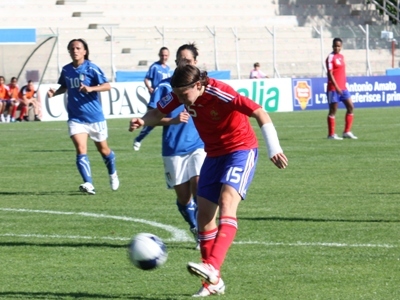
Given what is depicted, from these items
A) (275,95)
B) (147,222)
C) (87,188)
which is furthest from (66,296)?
(275,95)

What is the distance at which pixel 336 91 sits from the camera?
23.2 meters

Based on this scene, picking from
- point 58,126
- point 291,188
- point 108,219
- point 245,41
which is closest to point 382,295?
point 108,219

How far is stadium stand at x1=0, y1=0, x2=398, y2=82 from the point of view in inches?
1665

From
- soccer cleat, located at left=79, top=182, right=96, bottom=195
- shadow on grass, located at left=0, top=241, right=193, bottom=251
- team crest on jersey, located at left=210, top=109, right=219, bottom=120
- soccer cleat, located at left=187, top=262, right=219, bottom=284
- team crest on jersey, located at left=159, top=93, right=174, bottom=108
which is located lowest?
soccer cleat, located at left=79, top=182, right=96, bottom=195

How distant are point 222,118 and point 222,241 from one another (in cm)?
94

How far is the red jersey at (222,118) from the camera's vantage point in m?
7.11

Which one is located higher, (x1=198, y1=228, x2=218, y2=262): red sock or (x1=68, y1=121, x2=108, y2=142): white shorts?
(x1=68, y1=121, x2=108, y2=142): white shorts

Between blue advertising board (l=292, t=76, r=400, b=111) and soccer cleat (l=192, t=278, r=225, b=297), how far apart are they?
3135cm

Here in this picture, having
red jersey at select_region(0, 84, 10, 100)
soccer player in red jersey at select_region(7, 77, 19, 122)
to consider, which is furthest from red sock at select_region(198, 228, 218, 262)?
soccer player in red jersey at select_region(7, 77, 19, 122)

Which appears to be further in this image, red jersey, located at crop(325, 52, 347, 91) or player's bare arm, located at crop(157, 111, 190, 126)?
red jersey, located at crop(325, 52, 347, 91)

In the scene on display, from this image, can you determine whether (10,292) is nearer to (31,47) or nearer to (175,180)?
(175,180)

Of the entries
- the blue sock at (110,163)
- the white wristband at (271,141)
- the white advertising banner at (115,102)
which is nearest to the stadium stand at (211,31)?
the white advertising banner at (115,102)

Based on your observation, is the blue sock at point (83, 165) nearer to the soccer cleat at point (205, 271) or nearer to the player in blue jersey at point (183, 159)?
the player in blue jersey at point (183, 159)

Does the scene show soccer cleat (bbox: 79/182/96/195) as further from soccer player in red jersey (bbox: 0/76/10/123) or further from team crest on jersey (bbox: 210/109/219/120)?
soccer player in red jersey (bbox: 0/76/10/123)
